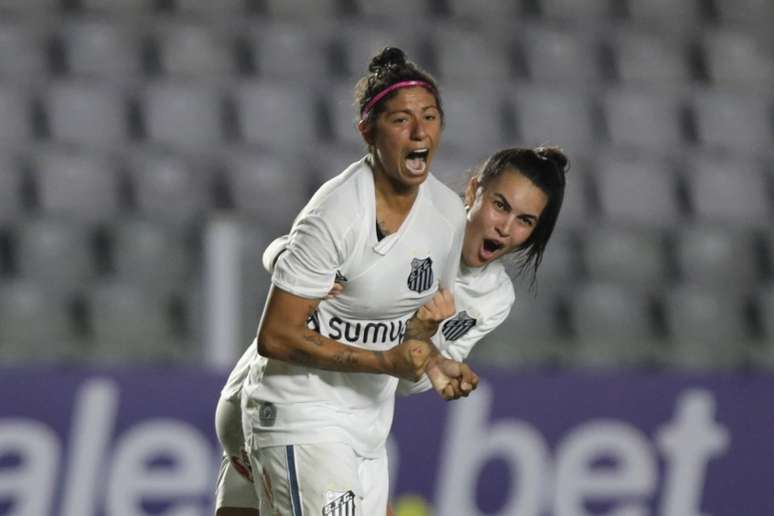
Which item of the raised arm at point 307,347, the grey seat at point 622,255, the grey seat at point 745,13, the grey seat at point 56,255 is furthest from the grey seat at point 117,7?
the raised arm at point 307,347

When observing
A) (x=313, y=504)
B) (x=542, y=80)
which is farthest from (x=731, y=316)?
(x=313, y=504)

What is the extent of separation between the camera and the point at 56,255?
522cm

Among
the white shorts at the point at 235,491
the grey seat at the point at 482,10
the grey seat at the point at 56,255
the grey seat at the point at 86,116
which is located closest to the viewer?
the white shorts at the point at 235,491

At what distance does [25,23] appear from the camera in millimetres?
6211

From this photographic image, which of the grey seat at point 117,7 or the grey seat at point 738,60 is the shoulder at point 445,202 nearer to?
the grey seat at point 117,7

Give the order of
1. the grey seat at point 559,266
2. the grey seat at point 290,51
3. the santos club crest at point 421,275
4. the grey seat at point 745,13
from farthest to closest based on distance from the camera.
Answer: the grey seat at point 745,13 < the grey seat at point 290,51 < the grey seat at point 559,266 < the santos club crest at point 421,275

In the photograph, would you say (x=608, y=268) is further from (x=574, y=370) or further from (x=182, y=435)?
(x=182, y=435)

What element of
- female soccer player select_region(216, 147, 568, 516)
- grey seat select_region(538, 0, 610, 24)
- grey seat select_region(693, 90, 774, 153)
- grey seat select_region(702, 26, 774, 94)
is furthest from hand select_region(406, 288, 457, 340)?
grey seat select_region(702, 26, 774, 94)

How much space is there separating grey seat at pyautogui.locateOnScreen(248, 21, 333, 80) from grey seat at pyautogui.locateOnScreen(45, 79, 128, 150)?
0.69 metres

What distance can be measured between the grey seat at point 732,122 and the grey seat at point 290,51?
67.5 inches

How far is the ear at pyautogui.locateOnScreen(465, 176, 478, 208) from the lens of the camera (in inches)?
126

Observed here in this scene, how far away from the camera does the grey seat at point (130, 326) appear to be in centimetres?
515

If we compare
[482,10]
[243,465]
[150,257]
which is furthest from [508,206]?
[482,10]

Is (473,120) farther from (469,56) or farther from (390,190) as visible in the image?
(390,190)
